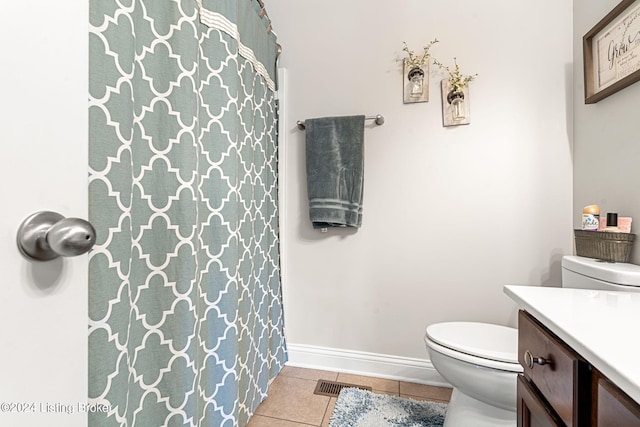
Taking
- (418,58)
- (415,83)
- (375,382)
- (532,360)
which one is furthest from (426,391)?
(418,58)

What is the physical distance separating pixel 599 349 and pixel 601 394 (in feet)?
0.23

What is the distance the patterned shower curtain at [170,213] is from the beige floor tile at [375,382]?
0.57 meters

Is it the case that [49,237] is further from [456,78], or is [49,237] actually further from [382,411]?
[456,78]

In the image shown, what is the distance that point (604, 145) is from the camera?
130 centimetres

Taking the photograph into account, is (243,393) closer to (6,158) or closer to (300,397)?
(300,397)

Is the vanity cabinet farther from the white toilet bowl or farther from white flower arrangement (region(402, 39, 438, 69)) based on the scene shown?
white flower arrangement (region(402, 39, 438, 69))

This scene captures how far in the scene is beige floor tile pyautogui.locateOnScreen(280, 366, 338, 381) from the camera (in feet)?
5.68

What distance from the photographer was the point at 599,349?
46 cm

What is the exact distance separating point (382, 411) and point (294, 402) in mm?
424

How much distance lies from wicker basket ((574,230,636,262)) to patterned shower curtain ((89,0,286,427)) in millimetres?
1379

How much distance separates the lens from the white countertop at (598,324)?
0.42 m

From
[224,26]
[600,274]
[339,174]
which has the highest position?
[224,26]

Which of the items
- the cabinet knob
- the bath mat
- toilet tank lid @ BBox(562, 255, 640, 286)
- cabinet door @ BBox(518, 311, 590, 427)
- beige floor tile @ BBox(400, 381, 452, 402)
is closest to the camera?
cabinet door @ BBox(518, 311, 590, 427)

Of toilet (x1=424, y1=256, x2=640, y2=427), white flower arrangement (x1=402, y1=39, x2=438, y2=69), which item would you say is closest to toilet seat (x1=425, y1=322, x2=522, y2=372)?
toilet (x1=424, y1=256, x2=640, y2=427)
